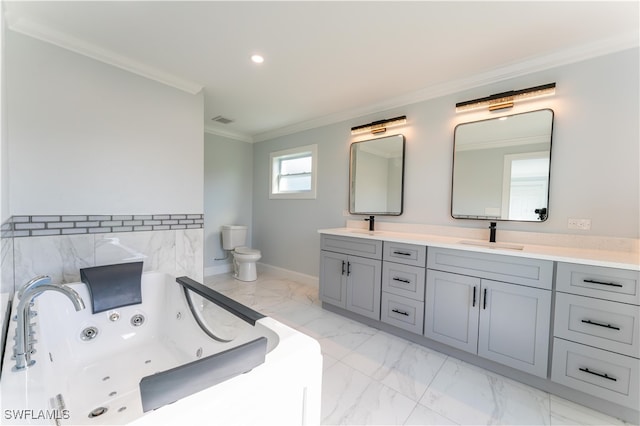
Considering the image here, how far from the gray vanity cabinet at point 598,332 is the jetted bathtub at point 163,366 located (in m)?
1.61

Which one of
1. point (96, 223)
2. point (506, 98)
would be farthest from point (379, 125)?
point (96, 223)

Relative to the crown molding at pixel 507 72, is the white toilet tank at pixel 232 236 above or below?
below

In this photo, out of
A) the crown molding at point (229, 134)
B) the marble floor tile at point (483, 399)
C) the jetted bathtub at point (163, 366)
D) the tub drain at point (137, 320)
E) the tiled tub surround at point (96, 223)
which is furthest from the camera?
the crown molding at point (229, 134)

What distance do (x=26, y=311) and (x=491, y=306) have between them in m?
2.57

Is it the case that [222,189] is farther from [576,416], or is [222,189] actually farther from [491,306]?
[576,416]

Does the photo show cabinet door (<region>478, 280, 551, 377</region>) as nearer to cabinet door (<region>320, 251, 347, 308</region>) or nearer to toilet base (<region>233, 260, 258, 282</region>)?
cabinet door (<region>320, 251, 347, 308</region>)

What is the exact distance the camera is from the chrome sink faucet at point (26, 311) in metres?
0.96

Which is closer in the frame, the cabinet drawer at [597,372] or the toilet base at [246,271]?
the cabinet drawer at [597,372]

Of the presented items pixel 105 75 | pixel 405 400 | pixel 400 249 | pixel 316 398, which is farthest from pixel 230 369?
pixel 105 75

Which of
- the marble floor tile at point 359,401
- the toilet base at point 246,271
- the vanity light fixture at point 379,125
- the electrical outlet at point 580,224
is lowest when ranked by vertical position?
the marble floor tile at point 359,401

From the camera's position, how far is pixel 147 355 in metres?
1.82

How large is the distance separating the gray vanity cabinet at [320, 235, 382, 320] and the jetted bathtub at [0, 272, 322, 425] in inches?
53.6

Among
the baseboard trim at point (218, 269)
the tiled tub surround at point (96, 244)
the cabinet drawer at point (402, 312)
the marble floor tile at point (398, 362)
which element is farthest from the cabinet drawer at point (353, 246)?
the baseboard trim at point (218, 269)

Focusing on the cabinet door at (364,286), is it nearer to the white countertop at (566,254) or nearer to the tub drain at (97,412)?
the white countertop at (566,254)
